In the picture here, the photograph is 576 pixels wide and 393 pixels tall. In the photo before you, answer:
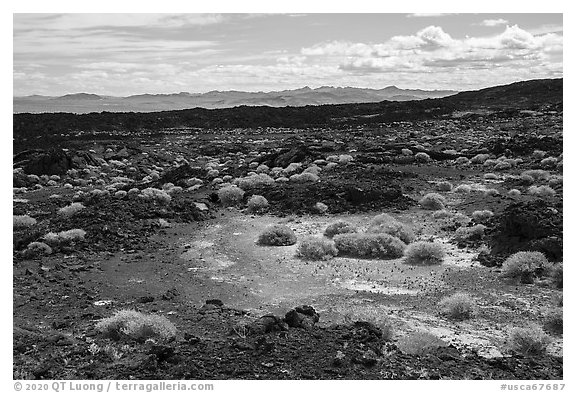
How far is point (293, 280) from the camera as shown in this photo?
13.2 meters

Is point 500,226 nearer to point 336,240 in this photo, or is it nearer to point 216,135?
point 336,240

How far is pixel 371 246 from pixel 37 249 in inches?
381

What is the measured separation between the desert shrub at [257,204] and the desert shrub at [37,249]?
8.21m

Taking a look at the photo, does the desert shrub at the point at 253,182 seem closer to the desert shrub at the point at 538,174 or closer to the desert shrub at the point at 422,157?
the desert shrub at the point at 422,157

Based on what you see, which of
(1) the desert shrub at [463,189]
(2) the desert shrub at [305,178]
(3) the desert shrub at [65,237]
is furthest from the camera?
(2) the desert shrub at [305,178]

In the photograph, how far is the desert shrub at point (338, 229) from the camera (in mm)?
17250

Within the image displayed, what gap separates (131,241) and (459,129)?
146ft

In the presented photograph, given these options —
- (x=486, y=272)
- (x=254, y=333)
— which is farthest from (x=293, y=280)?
(x=486, y=272)

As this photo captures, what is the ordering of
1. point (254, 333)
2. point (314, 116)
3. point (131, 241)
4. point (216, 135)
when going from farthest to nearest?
1. point (314, 116)
2. point (216, 135)
3. point (131, 241)
4. point (254, 333)

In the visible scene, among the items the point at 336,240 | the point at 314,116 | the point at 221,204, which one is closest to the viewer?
the point at 336,240

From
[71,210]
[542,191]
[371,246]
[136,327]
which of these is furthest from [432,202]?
[71,210]

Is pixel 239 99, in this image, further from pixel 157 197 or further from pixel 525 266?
pixel 525 266

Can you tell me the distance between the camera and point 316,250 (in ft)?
48.3

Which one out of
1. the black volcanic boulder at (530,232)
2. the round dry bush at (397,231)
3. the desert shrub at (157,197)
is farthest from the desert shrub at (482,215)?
the desert shrub at (157,197)
